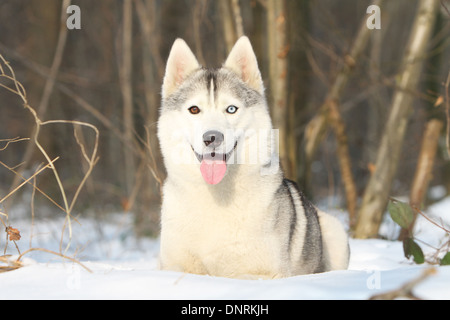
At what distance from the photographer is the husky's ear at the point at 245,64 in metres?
3.75

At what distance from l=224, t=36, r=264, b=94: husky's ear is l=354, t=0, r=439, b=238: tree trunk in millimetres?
2590

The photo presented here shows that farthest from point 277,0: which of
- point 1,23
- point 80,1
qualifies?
point 1,23

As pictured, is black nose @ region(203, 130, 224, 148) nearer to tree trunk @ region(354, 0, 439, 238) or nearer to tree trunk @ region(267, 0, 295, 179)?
tree trunk @ region(267, 0, 295, 179)

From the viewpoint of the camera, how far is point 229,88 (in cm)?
354

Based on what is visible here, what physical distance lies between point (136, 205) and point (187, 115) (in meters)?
5.50

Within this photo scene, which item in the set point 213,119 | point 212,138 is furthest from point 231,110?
point 212,138

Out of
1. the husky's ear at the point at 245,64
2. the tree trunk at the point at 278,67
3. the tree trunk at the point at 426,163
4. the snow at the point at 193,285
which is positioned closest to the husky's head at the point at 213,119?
the husky's ear at the point at 245,64

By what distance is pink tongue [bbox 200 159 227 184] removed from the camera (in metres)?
3.30

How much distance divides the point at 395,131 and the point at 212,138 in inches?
133

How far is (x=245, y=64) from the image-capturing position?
150 inches

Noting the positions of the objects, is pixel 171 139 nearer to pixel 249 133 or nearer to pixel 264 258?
pixel 249 133

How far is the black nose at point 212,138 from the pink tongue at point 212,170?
174mm

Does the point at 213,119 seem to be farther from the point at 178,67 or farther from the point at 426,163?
the point at 426,163

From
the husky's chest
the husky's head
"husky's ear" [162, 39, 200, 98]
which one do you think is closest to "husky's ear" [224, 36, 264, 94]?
the husky's head
